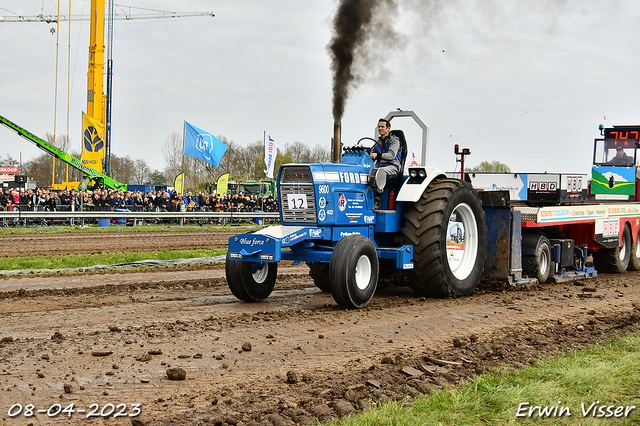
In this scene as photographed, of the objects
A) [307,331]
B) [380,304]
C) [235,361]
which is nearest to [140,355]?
[235,361]

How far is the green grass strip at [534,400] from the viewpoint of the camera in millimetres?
4031

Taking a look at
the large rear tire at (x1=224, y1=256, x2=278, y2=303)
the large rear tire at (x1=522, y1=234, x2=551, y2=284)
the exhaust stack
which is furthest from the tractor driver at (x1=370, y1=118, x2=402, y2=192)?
the large rear tire at (x1=522, y1=234, x2=551, y2=284)

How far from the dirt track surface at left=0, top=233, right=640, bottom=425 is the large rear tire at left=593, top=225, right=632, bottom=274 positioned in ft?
11.9

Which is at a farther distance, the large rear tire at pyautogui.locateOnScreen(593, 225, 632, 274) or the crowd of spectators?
the crowd of spectators

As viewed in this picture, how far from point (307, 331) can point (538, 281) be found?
5.72 metres

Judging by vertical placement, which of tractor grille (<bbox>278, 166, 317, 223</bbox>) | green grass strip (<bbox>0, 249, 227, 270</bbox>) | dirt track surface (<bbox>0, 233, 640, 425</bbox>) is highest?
tractor grille (<bbox>278, 166, 317, 223</bbox>)

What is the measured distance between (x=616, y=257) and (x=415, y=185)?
6787mm

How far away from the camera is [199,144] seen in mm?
26578

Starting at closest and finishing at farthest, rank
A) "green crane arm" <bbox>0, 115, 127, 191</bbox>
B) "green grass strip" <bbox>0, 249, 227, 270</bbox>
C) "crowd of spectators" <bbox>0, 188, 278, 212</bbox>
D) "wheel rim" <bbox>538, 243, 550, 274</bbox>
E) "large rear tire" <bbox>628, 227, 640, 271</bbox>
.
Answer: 1. "wheel rim" <bbox>538, 243, 550, 274</bbox>
2. "green grass strip" <bbox>0, 249, 227, 270</bbox>
3. "large rear tire" <bbox>628, 227, 640, 271</bbox>
4. "crowd of spectators" <bbox>0, 188, 278, 212</bbox>
5. "green crane arm" <bbox>0, 115, 127, 191</bbox>

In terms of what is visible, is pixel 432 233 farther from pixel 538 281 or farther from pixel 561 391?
pixel 561 391

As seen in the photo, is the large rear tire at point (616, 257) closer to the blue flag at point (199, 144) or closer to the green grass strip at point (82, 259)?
the green grass strip at point (82, 259)

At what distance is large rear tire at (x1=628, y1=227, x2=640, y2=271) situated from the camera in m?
14.1

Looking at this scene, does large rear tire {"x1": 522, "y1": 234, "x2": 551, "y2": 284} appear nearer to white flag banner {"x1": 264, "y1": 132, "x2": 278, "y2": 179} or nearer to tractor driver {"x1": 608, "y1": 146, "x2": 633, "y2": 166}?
tractor driver {"x1": 608, "y1": 146, "x2": 633, "y2": 166}

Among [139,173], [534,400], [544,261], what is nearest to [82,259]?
[544,261]
